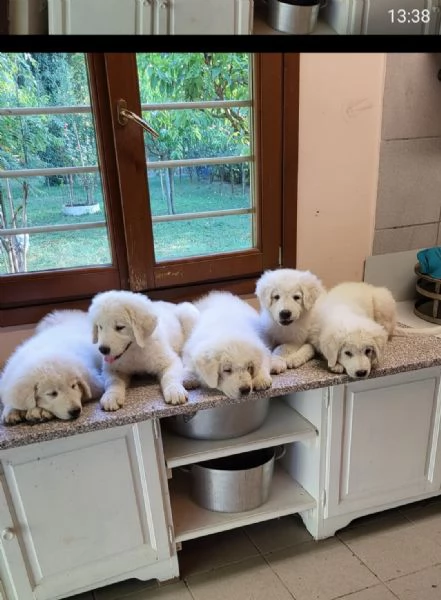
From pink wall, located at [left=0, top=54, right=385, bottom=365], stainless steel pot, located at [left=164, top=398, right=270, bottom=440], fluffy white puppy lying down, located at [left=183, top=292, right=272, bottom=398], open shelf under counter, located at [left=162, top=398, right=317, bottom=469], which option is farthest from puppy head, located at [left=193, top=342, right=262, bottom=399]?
pink wall, located at [left=0, top=54, right=385, bottom=365]

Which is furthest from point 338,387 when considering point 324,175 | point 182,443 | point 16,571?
point 16,571

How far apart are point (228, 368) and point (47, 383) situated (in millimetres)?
478

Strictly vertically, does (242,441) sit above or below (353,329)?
below

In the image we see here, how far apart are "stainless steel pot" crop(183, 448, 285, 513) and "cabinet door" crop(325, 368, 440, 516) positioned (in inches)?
8.6

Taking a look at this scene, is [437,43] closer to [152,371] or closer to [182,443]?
[152,371]

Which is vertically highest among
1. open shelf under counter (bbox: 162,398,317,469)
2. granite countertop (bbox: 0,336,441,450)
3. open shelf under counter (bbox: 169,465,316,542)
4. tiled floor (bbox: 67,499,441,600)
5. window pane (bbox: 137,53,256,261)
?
window pane (bbox: 137,53,256,261)

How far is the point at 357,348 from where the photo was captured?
1.44 m

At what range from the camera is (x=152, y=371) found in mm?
1512

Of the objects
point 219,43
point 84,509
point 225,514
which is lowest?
point 225,514

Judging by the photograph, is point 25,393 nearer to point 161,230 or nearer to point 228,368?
point 228,368

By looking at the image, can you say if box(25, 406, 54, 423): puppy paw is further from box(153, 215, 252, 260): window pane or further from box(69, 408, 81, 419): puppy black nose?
box(153, 215, 252, 260): window pane

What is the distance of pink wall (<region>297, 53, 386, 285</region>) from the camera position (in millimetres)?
1790

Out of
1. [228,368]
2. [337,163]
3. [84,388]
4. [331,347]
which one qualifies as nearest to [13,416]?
[84,388]

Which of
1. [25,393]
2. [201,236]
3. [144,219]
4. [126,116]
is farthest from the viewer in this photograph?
[201,236]
